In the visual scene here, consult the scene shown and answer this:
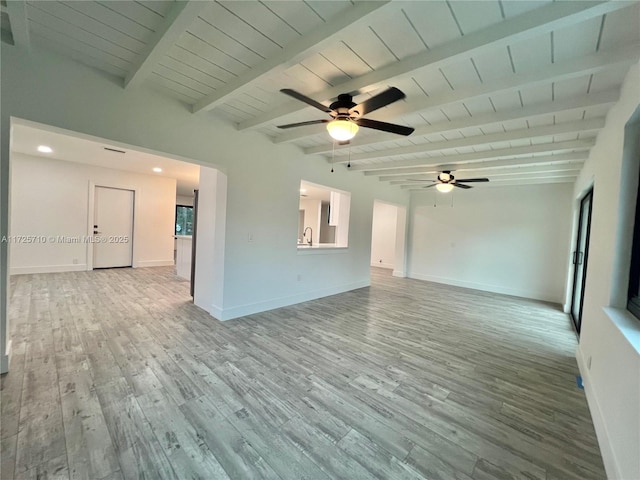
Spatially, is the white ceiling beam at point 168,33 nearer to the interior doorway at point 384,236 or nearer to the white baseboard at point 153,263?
the white baseboard at point 153,263

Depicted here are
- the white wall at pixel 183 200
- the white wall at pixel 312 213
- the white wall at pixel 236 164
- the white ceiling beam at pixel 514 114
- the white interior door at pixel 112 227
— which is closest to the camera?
the white wall at pixel 236 164

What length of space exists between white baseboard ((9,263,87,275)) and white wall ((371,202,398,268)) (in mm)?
8490

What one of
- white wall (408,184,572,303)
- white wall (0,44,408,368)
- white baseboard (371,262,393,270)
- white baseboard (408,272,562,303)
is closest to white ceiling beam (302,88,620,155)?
white wall (0,44,408,368)

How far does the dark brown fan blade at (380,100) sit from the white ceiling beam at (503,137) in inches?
74.4

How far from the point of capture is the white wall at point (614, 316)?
4.30ft

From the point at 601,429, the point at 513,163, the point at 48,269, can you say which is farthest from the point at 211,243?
the point at 48,269

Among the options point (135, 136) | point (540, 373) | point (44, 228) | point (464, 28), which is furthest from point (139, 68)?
point (44, 228)

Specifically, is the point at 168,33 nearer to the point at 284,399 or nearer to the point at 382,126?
the point at 382,126

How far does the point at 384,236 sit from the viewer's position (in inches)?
387

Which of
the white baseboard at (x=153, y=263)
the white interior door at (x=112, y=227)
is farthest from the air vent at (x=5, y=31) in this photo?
the white baseboard at (x=153, y=263)

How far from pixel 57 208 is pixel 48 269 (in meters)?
1.43

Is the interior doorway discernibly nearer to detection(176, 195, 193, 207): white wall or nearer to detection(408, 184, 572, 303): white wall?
detection(408, 184, 572, 303): white wall

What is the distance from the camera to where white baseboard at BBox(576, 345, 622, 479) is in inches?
55.3

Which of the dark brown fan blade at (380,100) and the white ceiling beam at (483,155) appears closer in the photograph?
the dark brown fan blade at (380,100)
